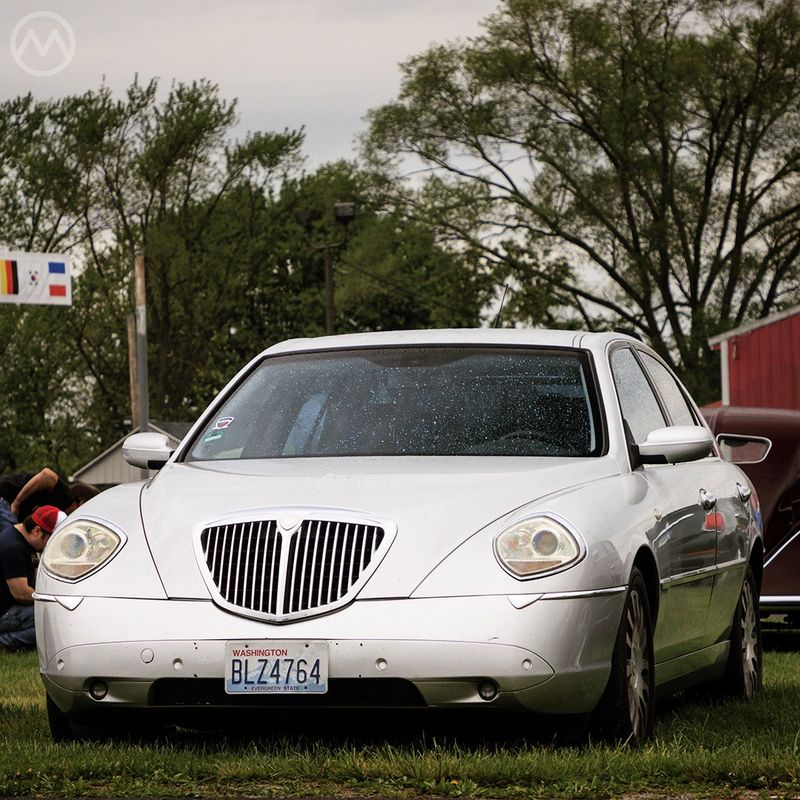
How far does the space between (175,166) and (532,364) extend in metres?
54.9

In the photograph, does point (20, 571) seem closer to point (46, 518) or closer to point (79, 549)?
point (46, 518)

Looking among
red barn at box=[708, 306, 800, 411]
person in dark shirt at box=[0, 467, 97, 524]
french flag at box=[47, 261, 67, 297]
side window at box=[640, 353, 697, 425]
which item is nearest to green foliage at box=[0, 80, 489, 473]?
red barn at box=[708, 306, 800, 411]

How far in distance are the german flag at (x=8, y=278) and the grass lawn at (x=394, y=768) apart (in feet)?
80.3

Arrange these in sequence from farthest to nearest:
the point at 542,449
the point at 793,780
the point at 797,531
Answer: the point at 797,531 → the point at 542,449 → the point at 793,780

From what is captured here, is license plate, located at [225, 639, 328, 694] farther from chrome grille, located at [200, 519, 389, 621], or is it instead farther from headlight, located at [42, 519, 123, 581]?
headlight, located at [42, 519, 123, 581]

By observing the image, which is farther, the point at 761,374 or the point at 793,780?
the point at 761,374

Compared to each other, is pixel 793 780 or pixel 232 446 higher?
pixel 232 446

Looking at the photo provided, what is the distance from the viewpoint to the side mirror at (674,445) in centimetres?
703

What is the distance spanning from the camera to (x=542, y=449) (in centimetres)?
696

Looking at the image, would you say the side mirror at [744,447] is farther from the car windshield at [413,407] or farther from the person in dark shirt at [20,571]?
the car windshield at [413,407]

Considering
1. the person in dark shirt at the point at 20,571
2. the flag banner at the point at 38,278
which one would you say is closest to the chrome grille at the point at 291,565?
the person in dark shirt at the point at 20,571

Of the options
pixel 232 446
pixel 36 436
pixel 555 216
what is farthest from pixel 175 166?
pixel 232 446

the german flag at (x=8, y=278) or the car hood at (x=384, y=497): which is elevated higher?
the german flag at (x=8, y=278)

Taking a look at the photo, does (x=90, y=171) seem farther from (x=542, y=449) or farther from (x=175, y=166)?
(x=542, y=449)
